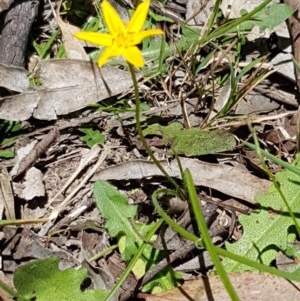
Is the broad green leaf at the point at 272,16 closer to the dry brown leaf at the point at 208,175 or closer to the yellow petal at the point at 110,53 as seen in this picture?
the dry brown leaf at the point at 208,175

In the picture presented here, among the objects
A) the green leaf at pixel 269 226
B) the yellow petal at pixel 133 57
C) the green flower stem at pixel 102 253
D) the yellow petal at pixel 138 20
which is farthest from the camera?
the green flower stem at pixel 102 253

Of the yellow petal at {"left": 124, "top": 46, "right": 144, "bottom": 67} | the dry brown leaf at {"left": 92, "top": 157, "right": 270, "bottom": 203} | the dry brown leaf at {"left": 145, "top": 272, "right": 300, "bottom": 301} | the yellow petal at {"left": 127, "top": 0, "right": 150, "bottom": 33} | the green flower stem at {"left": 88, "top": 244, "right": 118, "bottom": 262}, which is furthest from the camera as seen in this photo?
the dry brown leaf at {"left": 92, "top": 157, "right": 270, "bottom": 203}

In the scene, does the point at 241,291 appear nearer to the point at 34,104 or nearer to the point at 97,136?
the point at 97,136

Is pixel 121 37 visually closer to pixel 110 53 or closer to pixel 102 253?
pixel 110 53

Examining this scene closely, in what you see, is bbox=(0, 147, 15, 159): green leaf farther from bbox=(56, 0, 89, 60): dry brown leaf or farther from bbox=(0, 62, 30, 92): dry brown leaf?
bbox=(56, 0, 89, 60): dry brown leaf

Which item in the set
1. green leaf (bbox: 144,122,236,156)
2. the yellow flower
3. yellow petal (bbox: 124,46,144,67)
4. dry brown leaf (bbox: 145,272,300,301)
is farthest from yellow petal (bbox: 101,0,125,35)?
dry brown leaf (bbox: 145,272,300,301)

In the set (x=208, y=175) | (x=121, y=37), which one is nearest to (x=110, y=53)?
(x=121, y=37)

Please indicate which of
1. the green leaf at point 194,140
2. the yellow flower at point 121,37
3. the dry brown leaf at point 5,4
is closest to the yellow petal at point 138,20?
the yellow flower at point 121,37
